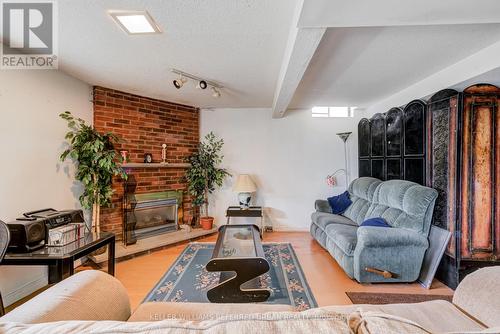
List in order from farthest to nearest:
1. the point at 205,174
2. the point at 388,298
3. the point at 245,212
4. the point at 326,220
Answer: the point at 205,174 < the point at 245,212 < the point at 326,220 < the point at 388,298

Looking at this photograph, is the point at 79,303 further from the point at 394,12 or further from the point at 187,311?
the point at 394,12

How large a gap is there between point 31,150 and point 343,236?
3.42 metres

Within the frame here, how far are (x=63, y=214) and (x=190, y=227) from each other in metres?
2.20

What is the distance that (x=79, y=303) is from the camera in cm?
89

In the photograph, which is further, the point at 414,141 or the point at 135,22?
the point at 414,141

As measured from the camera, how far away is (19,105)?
2.28m

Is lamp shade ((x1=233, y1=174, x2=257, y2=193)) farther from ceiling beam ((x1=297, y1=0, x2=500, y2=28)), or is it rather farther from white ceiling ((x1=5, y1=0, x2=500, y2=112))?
ceiling beam ((x1=297, y1=0, x2=500, y2=28))

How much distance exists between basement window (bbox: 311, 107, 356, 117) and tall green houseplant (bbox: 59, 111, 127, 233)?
3.47m

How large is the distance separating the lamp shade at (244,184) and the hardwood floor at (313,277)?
46.8 inches

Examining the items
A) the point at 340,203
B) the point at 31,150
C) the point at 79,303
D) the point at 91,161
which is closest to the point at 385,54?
the point at 340,203

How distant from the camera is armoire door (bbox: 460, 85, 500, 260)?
2277 mm

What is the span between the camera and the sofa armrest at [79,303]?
0.79 m

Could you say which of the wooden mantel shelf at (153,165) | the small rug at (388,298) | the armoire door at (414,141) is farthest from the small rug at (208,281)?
the armoire door at (414,141)

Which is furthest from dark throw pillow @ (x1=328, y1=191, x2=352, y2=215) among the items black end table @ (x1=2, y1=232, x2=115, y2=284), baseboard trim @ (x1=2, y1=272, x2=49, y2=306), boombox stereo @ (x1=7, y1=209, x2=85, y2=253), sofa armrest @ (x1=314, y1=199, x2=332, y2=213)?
baseboard trim @ (x1=2, y1=272, x2=49, y2=306)
